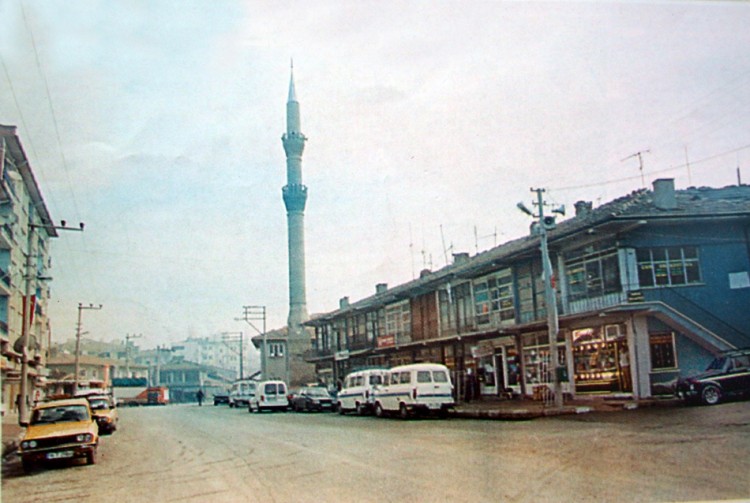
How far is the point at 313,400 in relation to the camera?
3712cm

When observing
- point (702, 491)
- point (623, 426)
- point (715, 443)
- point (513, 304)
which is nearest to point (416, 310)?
point (513, 304)

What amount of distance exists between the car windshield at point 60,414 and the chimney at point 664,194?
19.7 m

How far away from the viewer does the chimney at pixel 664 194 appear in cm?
Result: 2577

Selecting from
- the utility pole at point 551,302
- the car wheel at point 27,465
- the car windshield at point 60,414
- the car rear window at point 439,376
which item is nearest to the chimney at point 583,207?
the utility pole at point 551,302

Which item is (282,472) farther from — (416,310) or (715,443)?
(416,310)

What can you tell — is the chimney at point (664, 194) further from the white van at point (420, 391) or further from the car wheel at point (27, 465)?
the car wheel at point (27, 465)

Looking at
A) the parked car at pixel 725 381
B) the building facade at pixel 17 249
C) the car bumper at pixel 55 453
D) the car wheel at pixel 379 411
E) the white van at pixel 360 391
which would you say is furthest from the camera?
the white van at pixel 360 391

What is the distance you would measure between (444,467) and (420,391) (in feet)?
43.9

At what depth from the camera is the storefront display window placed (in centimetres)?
2623

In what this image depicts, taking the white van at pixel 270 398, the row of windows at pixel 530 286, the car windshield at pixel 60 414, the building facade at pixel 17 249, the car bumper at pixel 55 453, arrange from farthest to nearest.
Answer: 1. the white van at pixel 270 398
2. the building facade at pixel 17 249
3. the row of windows at pixel 530 286
4. the car windshield at pixel 60 414
5. the car bumper at pixel 55 453

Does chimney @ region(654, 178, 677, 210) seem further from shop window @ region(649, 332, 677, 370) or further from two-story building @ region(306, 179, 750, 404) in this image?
shop window @ region(649, 332, 677, 370)

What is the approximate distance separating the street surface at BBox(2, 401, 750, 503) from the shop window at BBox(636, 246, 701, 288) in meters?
7.57

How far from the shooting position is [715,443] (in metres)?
13.0

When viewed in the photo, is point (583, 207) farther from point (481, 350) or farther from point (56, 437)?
point (56, 437)
